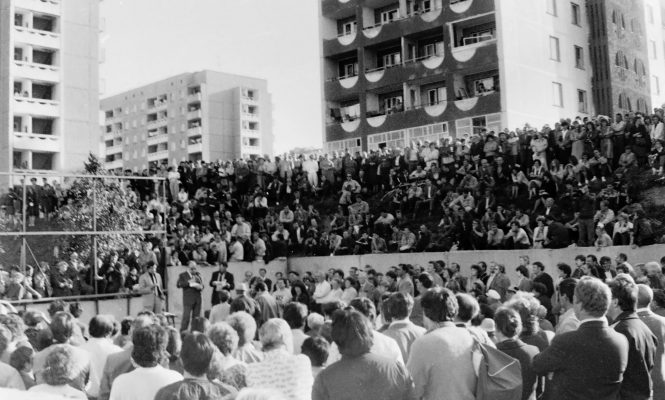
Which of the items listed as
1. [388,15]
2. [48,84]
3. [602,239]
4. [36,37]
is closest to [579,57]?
[388,15]

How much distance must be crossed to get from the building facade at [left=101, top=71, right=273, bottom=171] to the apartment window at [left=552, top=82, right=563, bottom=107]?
65.3m

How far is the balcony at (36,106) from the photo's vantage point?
53.5 metres

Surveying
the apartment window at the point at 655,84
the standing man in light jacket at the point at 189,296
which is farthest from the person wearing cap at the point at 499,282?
the apartment window at the point at 655,84

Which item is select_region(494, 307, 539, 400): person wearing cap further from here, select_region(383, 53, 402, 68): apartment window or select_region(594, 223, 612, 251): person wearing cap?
select_region(383, 53, 402, 68): apartment window

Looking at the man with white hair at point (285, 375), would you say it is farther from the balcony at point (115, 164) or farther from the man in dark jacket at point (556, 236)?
the balcony at point (115, 164)

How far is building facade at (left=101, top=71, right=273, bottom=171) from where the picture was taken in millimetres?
102438

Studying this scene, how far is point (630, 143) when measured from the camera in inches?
853

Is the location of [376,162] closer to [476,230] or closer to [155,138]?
[476,230]

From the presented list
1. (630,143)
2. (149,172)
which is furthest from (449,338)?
(149,172)

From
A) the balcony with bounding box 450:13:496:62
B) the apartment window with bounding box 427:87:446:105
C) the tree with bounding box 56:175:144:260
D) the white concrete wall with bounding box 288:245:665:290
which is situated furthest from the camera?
the apartment window with bounding box 427:87:446:105

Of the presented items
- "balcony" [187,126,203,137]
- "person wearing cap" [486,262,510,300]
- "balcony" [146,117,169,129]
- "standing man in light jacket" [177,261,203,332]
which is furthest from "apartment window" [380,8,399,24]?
"balcony" [146,117,169,129]

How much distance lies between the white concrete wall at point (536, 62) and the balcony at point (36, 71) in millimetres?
33621

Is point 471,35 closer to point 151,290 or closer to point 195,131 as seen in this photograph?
point 151,290

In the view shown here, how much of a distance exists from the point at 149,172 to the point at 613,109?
2467 cm
